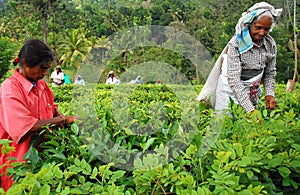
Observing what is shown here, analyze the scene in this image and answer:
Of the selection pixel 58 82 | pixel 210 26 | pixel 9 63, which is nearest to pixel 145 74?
pixel 58 82

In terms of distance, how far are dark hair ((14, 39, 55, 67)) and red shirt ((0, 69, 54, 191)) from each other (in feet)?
0.38

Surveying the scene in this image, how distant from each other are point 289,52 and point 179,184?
30132 mm

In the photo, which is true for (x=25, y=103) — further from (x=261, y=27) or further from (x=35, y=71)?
(x=261, y=27)

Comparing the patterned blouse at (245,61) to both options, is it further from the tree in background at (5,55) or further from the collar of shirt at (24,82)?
the tree in background at (5,55)

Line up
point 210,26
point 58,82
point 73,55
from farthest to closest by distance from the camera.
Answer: point 210,26 < point 73,55 < point 58,82

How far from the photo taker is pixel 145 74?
1689 centimetres

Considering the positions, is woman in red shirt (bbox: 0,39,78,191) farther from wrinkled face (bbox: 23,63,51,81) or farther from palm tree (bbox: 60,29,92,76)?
palm tree (bbox: 60,29,92,76)

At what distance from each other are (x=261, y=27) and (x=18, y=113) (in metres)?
1.80

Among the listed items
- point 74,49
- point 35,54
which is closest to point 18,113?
point 35,54

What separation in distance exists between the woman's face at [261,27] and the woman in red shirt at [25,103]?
147 cm

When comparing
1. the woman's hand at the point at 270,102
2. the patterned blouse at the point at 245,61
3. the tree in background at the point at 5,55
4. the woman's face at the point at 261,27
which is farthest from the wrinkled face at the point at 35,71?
the tree in background at the point at 5,55

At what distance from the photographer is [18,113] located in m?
2.29

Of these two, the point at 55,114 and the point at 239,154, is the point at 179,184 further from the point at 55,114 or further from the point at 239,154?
the point at 55,114

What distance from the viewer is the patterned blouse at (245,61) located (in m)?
3.01
